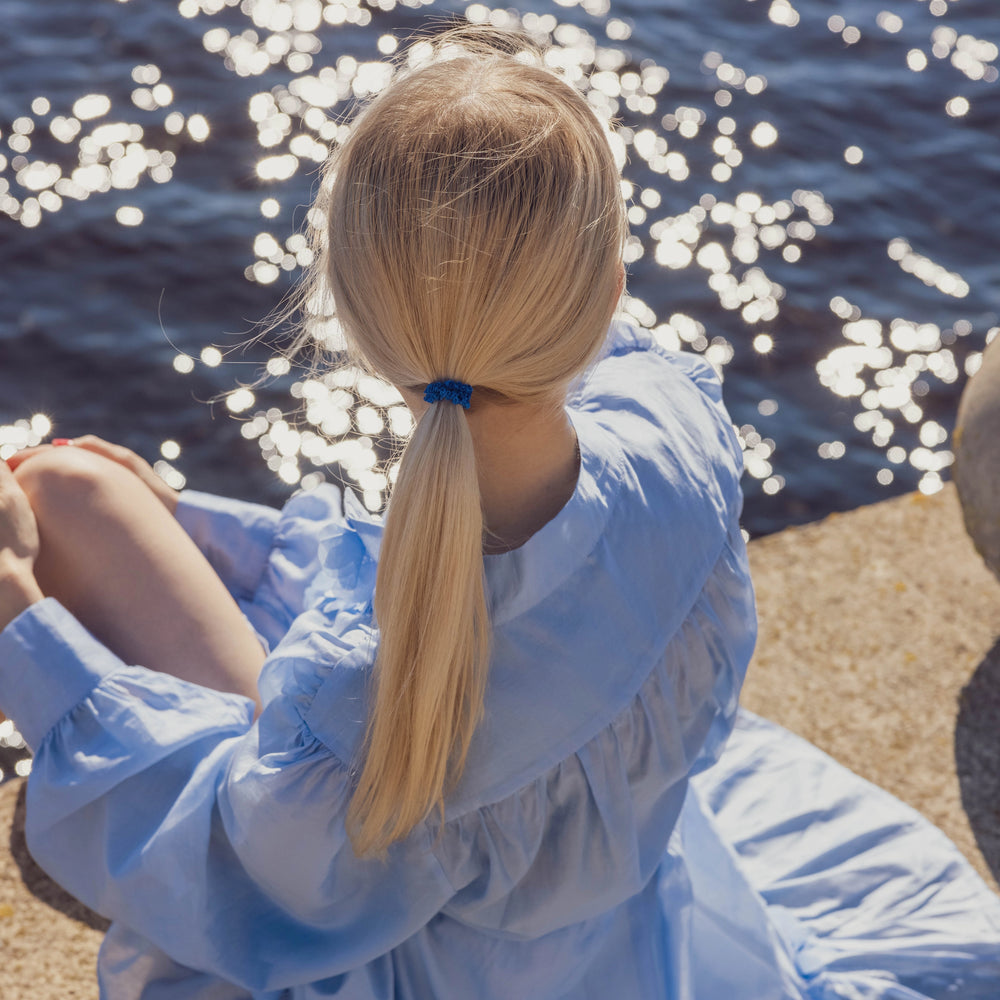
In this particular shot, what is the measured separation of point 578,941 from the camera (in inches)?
64.7

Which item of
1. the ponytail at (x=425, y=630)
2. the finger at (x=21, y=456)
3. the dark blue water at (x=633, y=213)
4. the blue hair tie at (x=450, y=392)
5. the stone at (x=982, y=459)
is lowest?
the dark blue water at (x=633, y=213)

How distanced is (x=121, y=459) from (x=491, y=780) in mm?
973

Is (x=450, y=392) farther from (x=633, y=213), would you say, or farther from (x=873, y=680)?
(x=633, y=213)

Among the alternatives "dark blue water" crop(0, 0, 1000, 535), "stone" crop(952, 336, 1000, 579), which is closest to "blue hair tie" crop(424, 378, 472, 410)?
"stone" crop(952, 336, 1000, 579)

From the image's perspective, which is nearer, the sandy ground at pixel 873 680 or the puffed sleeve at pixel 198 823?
the puffed sleeve at pixel 198 823

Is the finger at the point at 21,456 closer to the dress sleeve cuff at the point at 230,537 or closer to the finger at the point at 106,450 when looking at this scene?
the finger at the point at 106,450

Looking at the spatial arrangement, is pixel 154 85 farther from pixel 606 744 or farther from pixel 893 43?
pixel 606 744

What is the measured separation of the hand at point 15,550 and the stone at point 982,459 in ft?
6.23

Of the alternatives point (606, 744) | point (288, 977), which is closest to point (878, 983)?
point (606, 744)

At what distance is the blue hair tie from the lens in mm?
1269

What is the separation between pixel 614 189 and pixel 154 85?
415 centimetres

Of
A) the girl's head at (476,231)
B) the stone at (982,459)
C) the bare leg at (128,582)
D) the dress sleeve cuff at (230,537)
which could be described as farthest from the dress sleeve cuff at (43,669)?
the stone at (982,459)

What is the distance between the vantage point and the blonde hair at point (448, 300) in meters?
1.22

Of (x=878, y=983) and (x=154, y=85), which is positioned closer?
(x=878, y=983)
